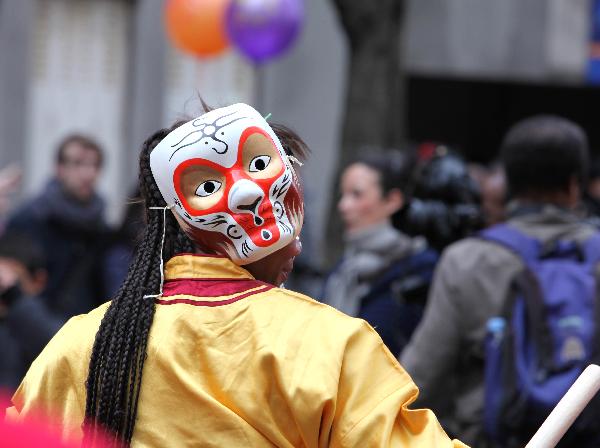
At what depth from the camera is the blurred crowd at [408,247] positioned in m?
4.04

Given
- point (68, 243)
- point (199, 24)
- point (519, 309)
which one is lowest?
point (68, 243)

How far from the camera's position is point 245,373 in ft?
8.07

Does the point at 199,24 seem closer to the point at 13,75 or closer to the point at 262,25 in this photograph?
the point at 262,25

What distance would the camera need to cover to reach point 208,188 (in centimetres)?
266

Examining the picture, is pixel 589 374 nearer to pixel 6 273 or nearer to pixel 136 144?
pixel 6 273

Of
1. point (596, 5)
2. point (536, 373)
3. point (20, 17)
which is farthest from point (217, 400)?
point (596, 5)

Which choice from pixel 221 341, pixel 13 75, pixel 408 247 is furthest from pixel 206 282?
pixel 13 75

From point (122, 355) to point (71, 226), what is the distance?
159 inches

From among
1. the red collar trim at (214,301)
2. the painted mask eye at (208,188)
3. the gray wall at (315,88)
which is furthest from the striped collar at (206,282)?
the gray wall at (315,88)

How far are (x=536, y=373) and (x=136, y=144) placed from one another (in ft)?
32.6

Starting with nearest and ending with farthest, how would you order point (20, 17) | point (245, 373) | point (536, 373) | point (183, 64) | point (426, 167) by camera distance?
point (245, 373), point (536, 373), point (426, 167), point (20, 17), point (183, 64)

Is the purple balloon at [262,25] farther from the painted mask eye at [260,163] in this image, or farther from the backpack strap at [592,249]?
the painted mask eye at [260,163]

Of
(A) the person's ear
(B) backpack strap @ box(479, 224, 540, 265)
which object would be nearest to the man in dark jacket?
(A) the person's ear

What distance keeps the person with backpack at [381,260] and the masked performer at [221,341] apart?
2113 millimetres
